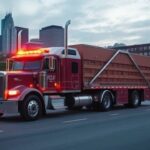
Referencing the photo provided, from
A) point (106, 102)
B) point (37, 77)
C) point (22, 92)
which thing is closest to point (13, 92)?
point (22, 92)

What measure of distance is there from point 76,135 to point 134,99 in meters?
13.1

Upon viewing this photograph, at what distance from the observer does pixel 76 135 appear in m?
11.9

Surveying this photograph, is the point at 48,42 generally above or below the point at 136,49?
below

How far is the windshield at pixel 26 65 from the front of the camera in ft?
59.7

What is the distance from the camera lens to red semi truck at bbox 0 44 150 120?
16484 millimetres

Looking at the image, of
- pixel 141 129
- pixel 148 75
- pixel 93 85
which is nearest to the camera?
pixel 141 129

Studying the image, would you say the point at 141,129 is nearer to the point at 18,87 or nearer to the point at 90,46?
the point at 18,87

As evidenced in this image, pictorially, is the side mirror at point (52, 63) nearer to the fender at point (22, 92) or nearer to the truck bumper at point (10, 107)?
the fender at point (22, 92)

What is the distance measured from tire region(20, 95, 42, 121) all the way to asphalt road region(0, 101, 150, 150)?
0.42m

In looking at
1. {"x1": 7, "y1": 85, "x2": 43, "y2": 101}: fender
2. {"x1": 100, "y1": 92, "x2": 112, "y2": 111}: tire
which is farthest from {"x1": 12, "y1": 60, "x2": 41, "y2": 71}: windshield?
{"x1": 100, "y1": 92, "x2": 112, "y2": 111}: tire

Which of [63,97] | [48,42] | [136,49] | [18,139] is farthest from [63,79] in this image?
[136,49]

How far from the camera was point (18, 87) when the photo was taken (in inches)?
655

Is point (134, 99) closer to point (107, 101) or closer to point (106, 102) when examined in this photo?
point (107, 101)

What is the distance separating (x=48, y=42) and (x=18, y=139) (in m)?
13.6
